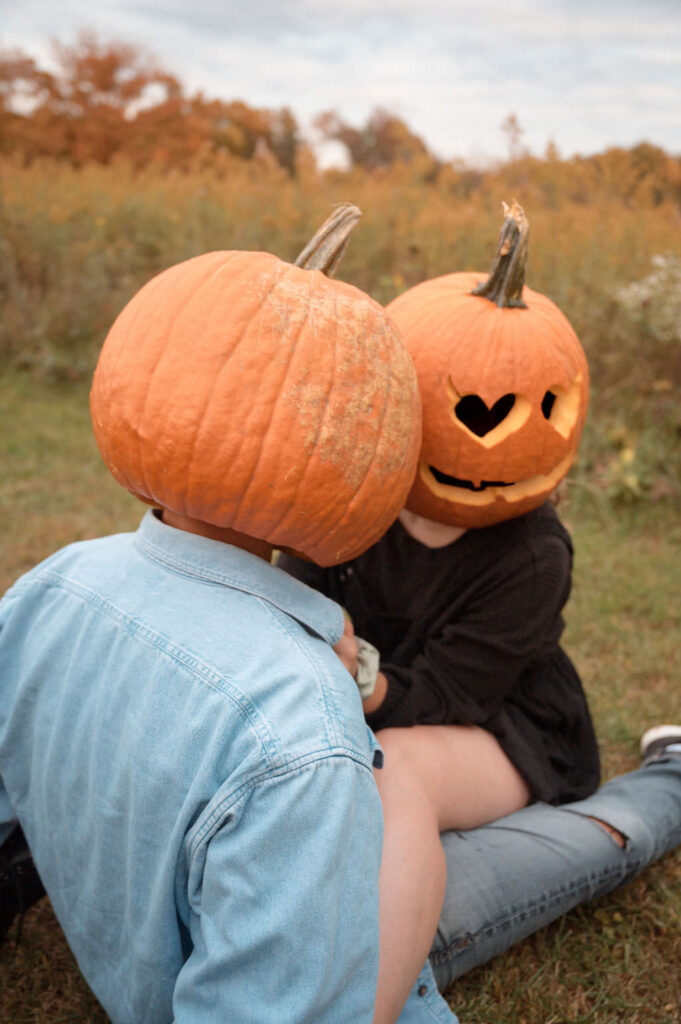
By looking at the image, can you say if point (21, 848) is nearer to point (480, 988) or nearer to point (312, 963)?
point (312, 963)

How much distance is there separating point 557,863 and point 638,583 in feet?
8.97

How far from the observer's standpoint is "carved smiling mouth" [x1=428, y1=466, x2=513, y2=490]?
211 cm

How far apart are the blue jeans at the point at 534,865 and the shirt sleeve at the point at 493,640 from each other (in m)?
0.39

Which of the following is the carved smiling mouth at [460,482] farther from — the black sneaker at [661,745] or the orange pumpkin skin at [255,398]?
the black sneaker at [661,745]

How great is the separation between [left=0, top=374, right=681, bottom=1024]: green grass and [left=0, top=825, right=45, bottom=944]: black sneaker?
10.3 inches

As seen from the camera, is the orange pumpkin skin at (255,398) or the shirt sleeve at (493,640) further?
the shirt sleeve at (493,640)

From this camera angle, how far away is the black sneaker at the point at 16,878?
197cm

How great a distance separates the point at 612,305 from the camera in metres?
6.34

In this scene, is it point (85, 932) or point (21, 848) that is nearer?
point (85, 932)

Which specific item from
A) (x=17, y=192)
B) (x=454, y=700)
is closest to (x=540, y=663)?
(x=454, y=700)

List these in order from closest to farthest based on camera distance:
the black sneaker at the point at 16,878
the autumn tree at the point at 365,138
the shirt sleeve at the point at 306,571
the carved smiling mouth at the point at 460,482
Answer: the black sneaker at the point at 16,878 → the carved smiling mouth at the point at 460,482 → the shirt sleeve at the point at 306,571 → the autumn tree at the point at 365,138

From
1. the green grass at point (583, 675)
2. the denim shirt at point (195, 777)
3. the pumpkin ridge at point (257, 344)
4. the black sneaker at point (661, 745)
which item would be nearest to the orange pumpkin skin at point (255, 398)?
the pumpkin ridge at point (257, 344)

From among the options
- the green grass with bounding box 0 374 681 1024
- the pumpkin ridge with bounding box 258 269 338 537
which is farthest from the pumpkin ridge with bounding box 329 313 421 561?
the green grass with bounding box 0 374 681 1024

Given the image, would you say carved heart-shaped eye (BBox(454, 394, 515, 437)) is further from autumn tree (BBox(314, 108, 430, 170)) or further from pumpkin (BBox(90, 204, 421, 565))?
autumn tree (BBox(314, 108, 430, 170))
